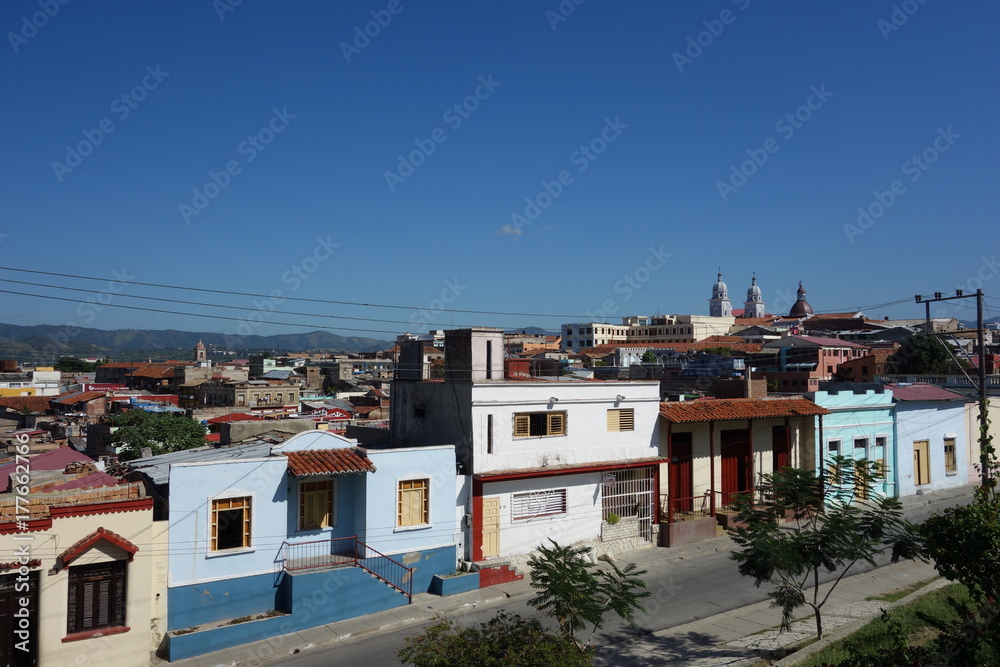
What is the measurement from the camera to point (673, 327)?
165000 millimetres

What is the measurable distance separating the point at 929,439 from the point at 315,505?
27573 mm

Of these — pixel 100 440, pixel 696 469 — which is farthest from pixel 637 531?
pixel 100 440

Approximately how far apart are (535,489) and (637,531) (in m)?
4.30

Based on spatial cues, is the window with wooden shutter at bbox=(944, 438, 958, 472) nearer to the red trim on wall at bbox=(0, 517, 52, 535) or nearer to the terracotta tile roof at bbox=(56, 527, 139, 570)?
the terracotta tile roof at bbox=(56, 527, 139, 570)

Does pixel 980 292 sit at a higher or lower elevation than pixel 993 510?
higher

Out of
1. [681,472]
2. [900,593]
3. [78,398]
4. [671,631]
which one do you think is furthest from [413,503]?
[78,398]

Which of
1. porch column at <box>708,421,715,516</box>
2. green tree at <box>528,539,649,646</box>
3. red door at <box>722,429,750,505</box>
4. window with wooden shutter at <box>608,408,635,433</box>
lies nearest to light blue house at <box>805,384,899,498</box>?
red door at <box>722,429,750,505</box>

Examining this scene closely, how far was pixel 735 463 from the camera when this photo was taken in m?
26.5

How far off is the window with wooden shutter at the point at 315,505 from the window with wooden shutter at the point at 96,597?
4.33 metres

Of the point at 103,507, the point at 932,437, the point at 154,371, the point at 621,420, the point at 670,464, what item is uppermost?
the point at 154,371

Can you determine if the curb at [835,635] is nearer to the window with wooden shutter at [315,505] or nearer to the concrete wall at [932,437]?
the window with wooden shutter at [315,505]

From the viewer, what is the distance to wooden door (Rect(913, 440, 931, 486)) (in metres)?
31.2

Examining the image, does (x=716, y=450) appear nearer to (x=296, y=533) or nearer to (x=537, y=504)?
(x=537, y=504)

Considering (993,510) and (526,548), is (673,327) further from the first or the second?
(993,510)
